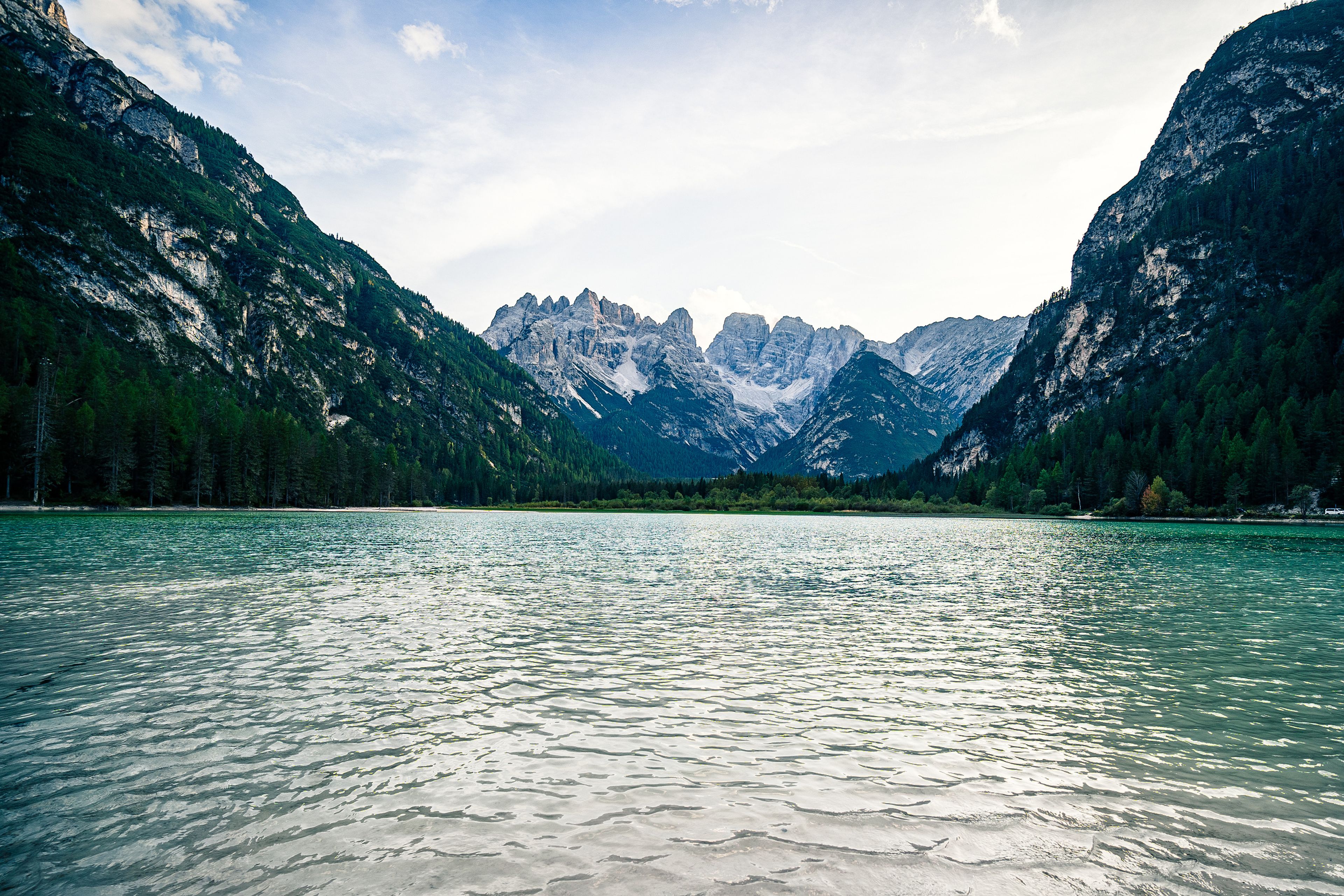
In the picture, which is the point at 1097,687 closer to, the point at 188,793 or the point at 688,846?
the point at 688,846

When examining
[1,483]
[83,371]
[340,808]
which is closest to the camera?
[340,808]

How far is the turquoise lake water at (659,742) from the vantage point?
10.6 metres

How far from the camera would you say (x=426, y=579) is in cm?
4881

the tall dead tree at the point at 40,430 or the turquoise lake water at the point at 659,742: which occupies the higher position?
the tall dead tree at the point at 40,430

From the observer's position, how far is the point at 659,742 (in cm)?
1636

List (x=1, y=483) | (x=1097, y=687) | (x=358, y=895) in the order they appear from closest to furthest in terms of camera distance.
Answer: (x=358, y=895) → (x=1097, y=687) → (x=1, y=483)

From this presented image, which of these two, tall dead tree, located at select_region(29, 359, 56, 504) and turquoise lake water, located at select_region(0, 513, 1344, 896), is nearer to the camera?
turquoise lake water, located at select_region(0, 513, 1344, 896)

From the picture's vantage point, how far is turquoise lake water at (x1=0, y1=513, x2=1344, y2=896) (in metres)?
10.6

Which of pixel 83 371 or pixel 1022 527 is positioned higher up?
pixel 83 371

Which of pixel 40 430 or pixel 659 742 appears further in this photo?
pixel 40 430

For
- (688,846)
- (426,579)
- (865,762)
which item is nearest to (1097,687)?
(865,762)

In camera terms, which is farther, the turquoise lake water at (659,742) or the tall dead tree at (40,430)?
the tall dead tree at (40,430)

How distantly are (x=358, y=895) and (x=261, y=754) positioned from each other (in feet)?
24.8

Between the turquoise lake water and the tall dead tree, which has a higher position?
the tall dead tree
